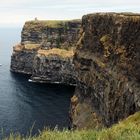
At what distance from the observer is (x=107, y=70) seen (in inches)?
4008

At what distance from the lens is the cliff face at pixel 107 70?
3425 inches

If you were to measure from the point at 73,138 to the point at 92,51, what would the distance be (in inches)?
3975

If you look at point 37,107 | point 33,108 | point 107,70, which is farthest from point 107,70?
point 37,107

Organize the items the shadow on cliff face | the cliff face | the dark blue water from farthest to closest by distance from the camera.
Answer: the dark blue water → the shadow on cliff face → the cliff face

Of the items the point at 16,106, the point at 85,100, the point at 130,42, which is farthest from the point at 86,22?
the point at 16,106

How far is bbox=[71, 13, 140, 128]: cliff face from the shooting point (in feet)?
285

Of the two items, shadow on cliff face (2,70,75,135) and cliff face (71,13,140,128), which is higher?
cliff face (71,13,140,128)

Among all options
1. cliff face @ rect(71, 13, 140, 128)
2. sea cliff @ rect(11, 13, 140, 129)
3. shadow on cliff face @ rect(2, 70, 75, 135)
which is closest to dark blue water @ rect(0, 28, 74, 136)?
shadow on cliff face @ rect(2, 70, 75, 135)

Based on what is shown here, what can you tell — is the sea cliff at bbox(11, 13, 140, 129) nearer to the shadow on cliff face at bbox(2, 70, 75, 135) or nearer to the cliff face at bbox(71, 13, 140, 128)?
the cliff face at bbox(71, 13, 140, 128)

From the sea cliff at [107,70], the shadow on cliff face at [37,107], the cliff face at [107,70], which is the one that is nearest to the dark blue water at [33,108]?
the shadow on cliff face at [37,107]

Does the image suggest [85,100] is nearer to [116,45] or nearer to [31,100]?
[116,45]

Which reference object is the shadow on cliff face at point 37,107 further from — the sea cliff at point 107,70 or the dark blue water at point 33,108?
the sea cliff at point 107,70

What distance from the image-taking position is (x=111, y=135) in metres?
20.4

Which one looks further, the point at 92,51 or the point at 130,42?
the point at 92,51
